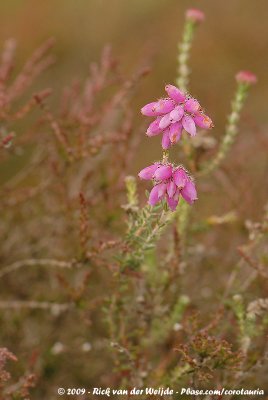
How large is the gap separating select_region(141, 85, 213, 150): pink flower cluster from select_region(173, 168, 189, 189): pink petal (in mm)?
45

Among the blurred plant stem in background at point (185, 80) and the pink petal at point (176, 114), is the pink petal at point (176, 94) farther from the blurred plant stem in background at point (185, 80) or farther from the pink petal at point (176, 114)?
the blurred plant stem in background at point (185, 80)

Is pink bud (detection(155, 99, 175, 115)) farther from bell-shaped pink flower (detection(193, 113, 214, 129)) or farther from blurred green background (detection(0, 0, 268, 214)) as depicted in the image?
blurred green background (detection(0, 0, 268, 214))

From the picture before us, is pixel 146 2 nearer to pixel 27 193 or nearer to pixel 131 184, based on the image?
pixel 27 193

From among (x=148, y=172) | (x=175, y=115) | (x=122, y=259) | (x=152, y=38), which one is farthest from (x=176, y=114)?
(x=152, y=38)

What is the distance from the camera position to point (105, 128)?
238cm

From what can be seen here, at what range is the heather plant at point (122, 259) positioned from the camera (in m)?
1.12

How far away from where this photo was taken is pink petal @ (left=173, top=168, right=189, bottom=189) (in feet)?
2.95

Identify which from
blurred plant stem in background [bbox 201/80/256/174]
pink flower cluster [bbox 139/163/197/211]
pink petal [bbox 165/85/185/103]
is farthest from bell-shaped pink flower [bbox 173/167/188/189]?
blurred plant stem in background [bbox 201/80/256/174]

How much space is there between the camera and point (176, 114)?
884 millimetres

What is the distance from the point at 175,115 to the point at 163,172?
0.31ft

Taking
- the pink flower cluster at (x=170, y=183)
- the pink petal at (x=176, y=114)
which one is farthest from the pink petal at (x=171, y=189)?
the pink petal at (x=176, y=114)

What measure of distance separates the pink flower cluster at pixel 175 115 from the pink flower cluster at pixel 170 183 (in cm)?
4

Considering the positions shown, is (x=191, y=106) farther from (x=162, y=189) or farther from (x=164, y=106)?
(x=162, y=189)

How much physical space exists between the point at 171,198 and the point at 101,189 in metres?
0.80
